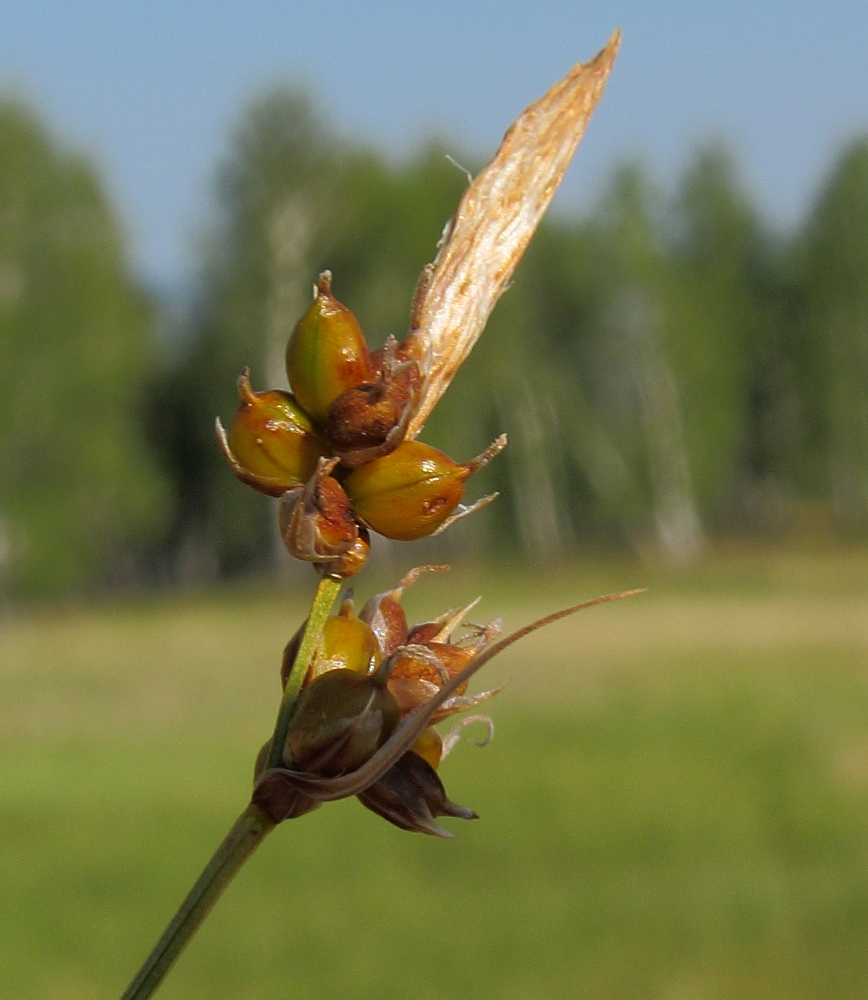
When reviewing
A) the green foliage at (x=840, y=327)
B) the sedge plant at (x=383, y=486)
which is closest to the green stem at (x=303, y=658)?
the sedge plant at (x=383, y=486)

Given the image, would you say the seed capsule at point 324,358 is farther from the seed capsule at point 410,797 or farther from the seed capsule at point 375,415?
the seed capsule at point 410,797

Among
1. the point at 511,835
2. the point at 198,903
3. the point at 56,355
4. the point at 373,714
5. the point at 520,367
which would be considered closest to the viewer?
the point at 198,903

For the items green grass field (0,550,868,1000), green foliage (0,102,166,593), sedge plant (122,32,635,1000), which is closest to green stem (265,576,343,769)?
sedge plant (122,32,635,1000)

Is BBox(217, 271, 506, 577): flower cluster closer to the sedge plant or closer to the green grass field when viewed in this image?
the sedge plant

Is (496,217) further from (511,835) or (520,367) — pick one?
(520,367)

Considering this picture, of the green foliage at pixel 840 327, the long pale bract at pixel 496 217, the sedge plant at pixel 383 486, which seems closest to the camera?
the sedge plant at pixel 383 486

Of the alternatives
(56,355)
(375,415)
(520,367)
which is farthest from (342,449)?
(520,367)
